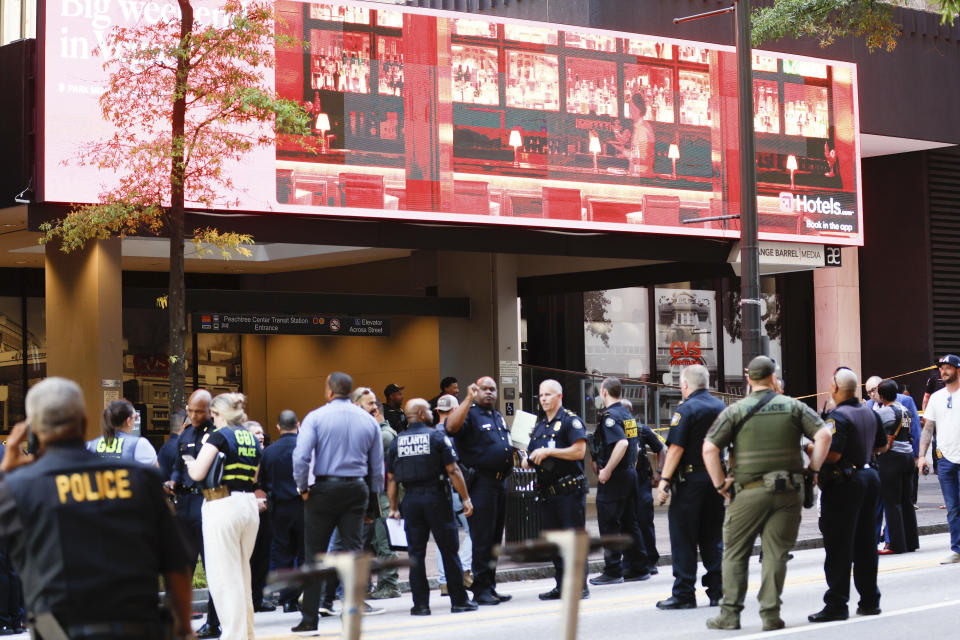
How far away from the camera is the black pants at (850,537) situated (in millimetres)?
10430

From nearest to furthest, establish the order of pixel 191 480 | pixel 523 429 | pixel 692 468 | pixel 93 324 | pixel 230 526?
pixel 230 526
pixel 191 480
pixel 692 468
pixel 523 429
pixel 93 324

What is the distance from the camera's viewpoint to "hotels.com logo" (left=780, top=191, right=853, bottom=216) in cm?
2345

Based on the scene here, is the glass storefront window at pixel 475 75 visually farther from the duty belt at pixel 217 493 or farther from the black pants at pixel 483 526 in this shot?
the duty belt at pixel 217 493

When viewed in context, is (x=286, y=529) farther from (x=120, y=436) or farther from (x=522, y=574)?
(x=522, y=574)

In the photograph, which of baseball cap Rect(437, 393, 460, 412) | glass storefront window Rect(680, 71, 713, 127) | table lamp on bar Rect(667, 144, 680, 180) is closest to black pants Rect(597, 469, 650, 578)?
baseball cap Rect(437, 393, 460, 412)

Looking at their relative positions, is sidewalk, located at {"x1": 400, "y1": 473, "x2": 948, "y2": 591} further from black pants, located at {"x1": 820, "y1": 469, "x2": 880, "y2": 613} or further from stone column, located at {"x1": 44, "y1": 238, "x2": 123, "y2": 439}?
stone column, located at {"x1": 44, "y1": 238, "x2": 123, "y2": 439}

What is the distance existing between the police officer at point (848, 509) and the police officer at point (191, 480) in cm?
467

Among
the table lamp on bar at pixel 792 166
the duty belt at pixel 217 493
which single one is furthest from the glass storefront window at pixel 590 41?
the duty belt at pixel 217 493

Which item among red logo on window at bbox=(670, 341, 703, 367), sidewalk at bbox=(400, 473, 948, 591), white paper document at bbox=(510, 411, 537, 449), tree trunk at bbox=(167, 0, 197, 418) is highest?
tree trunk at bbox=(167, 0, 197, 418)

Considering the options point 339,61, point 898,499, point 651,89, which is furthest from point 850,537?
point 651,89

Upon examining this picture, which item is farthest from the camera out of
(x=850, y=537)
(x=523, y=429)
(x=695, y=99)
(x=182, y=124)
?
(x=695, y=99)

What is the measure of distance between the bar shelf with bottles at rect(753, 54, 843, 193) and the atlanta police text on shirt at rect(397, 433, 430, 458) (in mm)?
13016

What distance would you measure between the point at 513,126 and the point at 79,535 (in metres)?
16.5

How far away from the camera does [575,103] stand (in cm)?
2130
